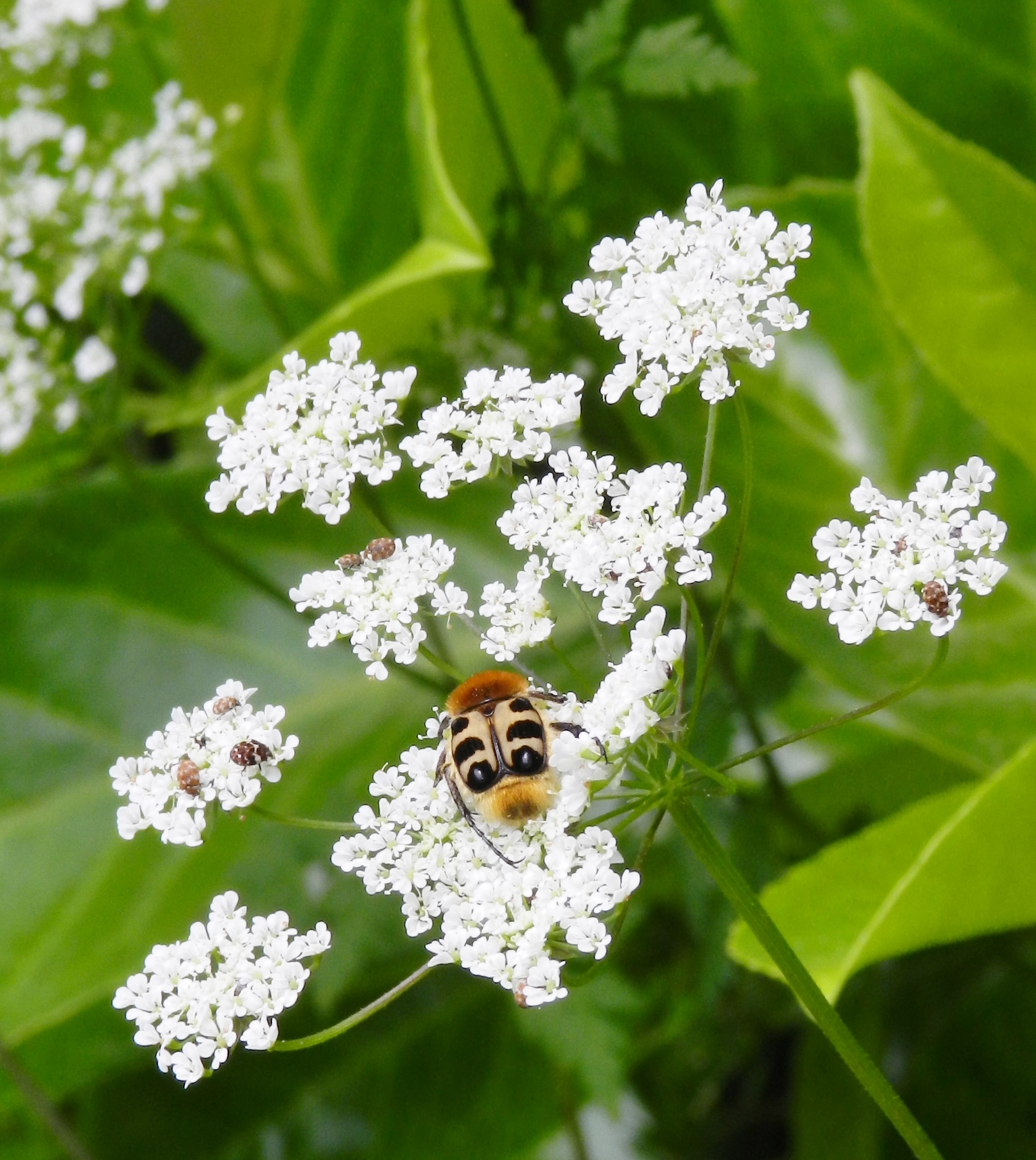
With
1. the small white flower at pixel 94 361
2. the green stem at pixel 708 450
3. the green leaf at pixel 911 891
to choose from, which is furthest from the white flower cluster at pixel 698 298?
the small white flower at pixel 94 361

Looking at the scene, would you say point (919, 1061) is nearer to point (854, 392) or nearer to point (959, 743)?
point (959, 743)

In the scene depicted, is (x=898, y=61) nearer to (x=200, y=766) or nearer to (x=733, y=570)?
(x=733, y=570)

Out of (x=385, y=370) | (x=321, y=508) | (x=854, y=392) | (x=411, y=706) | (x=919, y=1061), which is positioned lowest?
(x=919, y=1061)

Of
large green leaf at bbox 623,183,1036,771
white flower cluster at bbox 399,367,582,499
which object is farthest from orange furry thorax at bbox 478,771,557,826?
large green leaf at bbox 623,183,1036,771

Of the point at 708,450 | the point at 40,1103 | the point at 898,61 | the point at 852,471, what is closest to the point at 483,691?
the point at 708,450

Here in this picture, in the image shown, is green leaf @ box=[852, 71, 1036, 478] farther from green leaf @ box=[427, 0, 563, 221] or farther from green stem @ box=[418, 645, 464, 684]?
green stem @ box=[418, 645, 464, 684]

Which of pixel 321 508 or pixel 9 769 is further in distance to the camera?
pixel 9 769

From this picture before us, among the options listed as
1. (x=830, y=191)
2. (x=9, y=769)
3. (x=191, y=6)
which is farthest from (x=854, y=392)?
(x=9, y=769)
